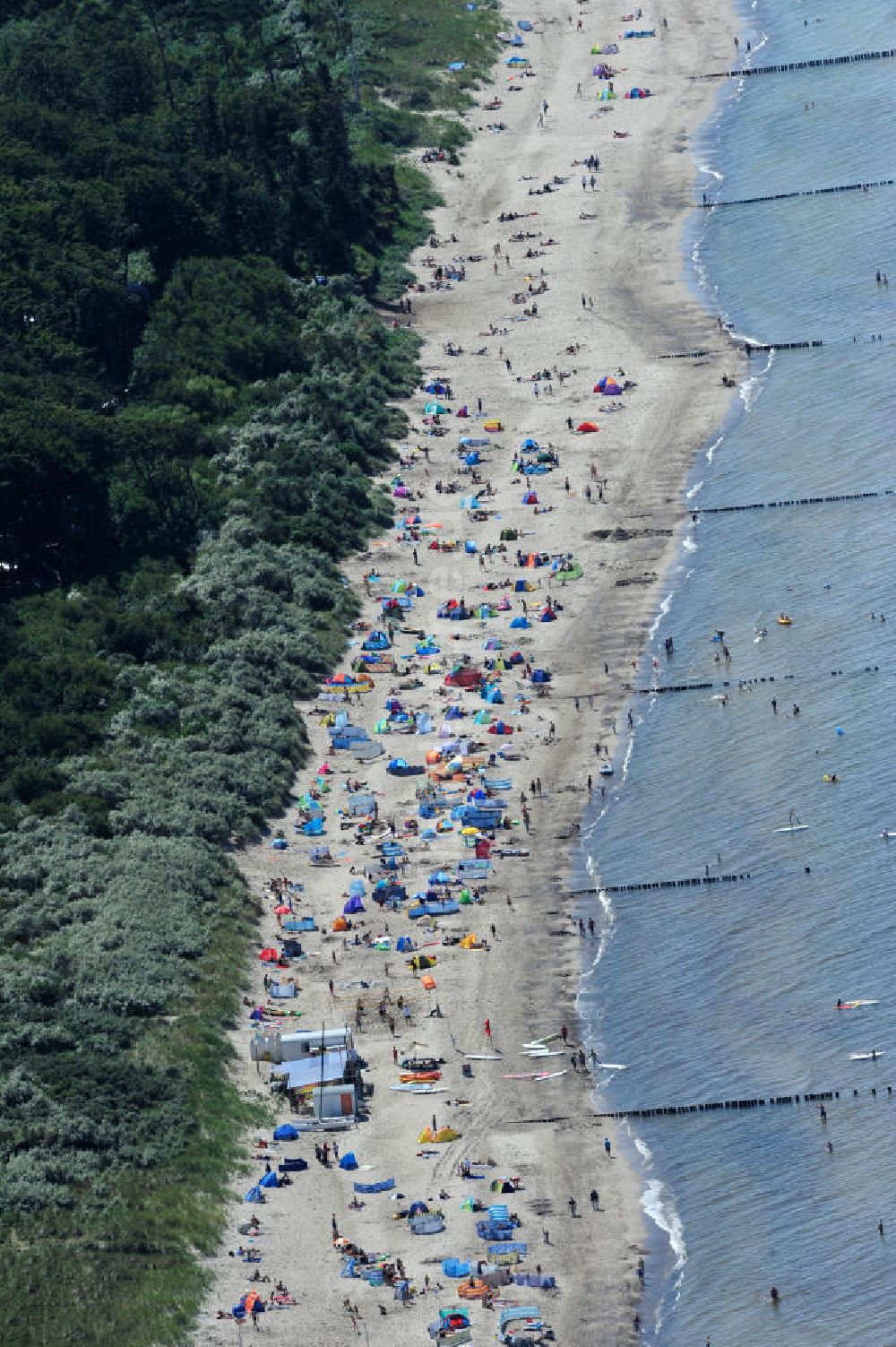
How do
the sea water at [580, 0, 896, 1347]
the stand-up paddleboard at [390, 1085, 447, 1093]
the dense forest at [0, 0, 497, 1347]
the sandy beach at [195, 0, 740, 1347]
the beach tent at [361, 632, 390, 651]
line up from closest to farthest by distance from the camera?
1. the sea water at [580, 0, 896, 1347]
2. the sandy beach at [195, 0, 740, 1347]
3. the dense forest at [0, 0, 497, 1347]
4. the stand-up paddleboard at [390, 1085, 447, 1093]
5. the beach tent at [361, 632, 390, 651]

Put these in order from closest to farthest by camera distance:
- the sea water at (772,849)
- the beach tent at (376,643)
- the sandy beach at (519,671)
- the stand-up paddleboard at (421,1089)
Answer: the sea water at (772,849)
the sandy beach at (519,671)
the stand-up paddleboard at (421,1089)
the beach tent at (376,643)

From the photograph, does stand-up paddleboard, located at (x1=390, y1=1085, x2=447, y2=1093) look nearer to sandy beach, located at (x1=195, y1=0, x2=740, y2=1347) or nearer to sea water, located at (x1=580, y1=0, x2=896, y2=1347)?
sandy beach, located at (x1=195, y1=0, x2=740, y2=1347)

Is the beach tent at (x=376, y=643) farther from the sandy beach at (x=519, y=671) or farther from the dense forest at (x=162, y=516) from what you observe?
the dense forest at (x=162, y=516)

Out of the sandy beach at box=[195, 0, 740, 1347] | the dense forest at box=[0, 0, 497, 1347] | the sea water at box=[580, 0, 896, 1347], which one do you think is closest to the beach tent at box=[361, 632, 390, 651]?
the sandy beach at box=[195, 0, 740, 1347]

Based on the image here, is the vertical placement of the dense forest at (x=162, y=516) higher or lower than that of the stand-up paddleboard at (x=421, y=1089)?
higher

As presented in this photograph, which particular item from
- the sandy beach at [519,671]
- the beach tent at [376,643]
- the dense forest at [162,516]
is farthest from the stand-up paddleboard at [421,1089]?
the beach tent at [376,643]

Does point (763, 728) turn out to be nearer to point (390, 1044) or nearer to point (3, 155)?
point (390, 1044)

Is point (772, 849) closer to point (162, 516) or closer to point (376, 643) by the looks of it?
point (376, 643)
